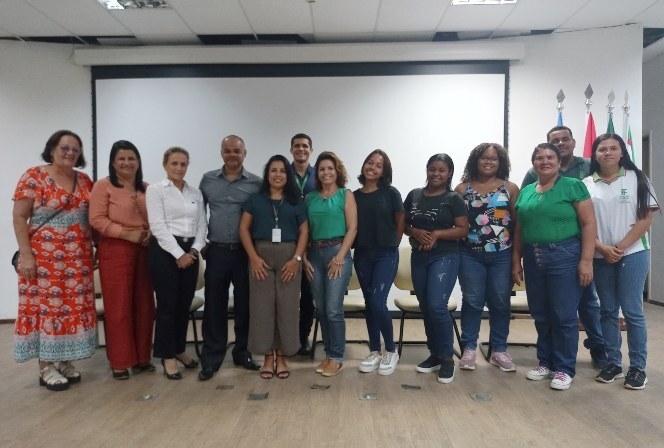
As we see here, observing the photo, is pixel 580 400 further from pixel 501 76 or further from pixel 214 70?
pixel 214 70

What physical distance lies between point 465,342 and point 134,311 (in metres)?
2.20

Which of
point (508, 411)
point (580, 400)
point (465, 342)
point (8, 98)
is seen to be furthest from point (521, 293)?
point (8, 98)

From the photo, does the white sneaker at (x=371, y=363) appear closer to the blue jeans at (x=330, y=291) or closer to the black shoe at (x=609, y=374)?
the blue jeans at (x=330, y=291)

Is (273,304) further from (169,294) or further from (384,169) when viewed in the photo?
(384,169)

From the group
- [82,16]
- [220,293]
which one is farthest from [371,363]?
[82,16]

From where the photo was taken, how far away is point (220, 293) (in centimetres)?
298

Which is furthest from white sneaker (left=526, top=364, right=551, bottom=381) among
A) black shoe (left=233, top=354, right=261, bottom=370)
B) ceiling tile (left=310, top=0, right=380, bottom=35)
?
ceiling tile (left=310, top=0, right=380, bottom=35)

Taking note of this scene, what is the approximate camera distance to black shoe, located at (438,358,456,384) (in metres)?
2.84

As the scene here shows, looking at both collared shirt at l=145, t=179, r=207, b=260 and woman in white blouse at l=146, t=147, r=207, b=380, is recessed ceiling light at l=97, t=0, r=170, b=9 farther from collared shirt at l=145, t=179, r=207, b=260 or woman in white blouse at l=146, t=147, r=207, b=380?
collared shirt at l=145, t=179, r=207, b=260

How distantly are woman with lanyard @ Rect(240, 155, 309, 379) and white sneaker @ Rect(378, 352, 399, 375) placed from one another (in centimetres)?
58

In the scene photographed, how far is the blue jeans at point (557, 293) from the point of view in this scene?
2670 mm

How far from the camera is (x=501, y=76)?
477 cm

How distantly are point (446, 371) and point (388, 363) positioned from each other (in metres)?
0.37

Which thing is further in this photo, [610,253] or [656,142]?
[656,142]
